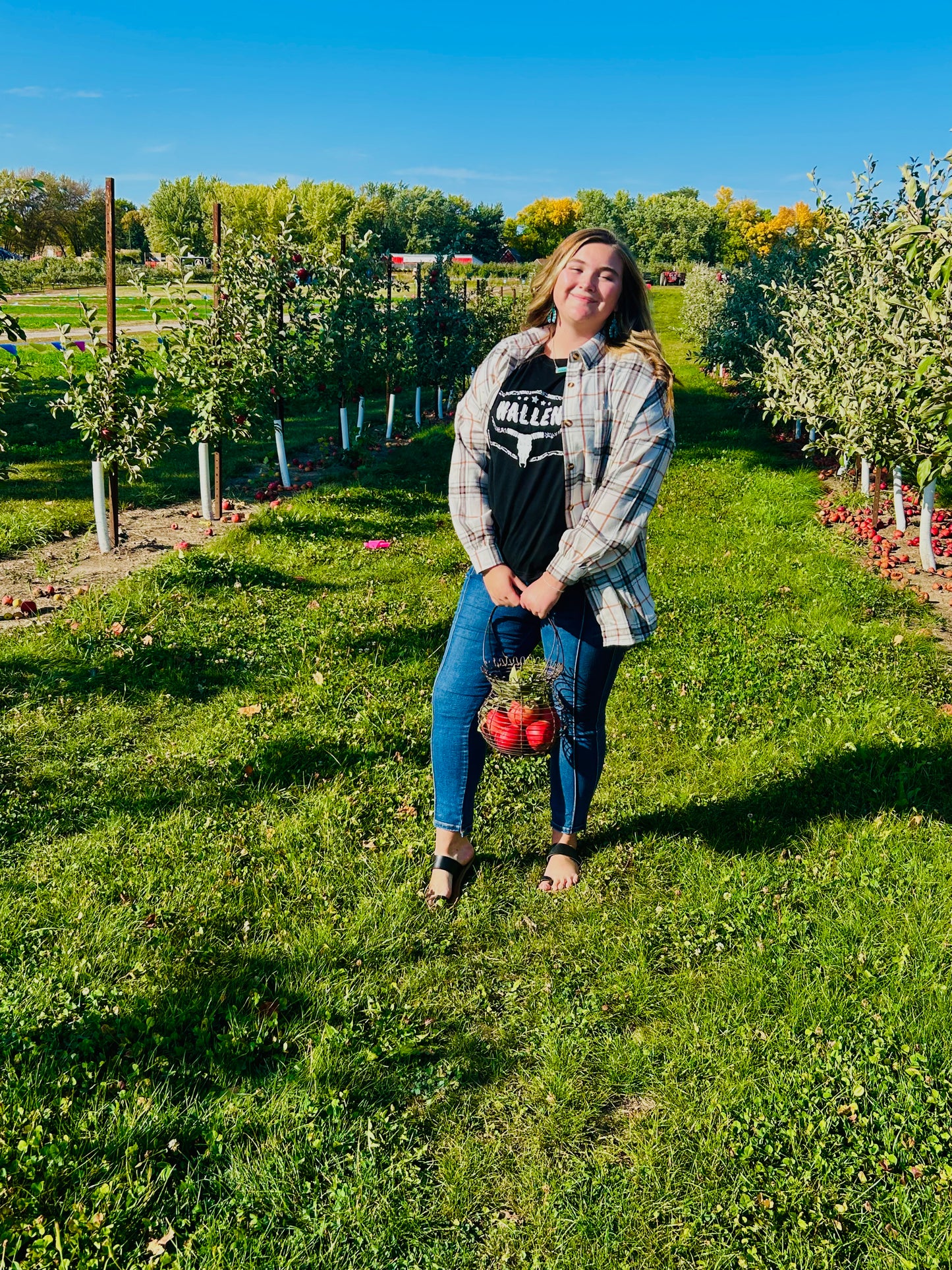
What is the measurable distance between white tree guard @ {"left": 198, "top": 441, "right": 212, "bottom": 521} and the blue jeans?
265 inches

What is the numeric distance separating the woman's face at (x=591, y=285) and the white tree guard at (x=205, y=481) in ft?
22.6

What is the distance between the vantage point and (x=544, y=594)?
10.2ft

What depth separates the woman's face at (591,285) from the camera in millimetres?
3074

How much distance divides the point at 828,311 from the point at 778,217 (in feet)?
274

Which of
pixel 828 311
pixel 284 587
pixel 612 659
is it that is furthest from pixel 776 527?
pixel 612 659

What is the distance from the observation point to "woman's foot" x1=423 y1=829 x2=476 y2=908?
3.61m

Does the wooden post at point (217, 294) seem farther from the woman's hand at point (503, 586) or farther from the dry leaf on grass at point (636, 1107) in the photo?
the dry leaf on grass at point (636, 1107)

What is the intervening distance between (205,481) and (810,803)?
739 cm

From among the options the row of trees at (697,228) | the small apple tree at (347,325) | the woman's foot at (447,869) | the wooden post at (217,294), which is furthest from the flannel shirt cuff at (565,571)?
the row of trees at (697,228)

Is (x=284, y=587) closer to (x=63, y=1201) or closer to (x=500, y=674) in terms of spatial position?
(x=500, y=674)

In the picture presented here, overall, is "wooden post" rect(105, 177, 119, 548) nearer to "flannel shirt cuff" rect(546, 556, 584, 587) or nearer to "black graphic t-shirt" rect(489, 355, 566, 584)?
"black graphic t-shirt" rect(489, 355, 566, 584)

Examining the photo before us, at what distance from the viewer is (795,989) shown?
3172mm

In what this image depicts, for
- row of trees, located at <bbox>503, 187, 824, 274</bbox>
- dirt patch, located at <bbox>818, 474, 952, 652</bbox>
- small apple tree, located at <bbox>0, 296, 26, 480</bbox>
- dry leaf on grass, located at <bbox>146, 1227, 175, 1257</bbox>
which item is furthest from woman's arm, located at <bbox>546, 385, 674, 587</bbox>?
row of trees, located at <bbox>503, 187, 824, 274</bbox>

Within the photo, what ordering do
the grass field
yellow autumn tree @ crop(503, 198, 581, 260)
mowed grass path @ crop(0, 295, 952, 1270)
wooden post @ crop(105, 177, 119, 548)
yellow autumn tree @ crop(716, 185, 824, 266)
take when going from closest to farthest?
mowed grass path @ crop(0, 295, 952, 1270) < wooden post @ crop(105, 177, 119, 548) < the grass field < yellow autumn tree @ crop(716, 185, 824, 266) < yellow autumn tree @ crop(503, 198, 581, 260)
